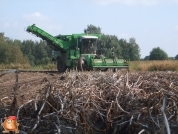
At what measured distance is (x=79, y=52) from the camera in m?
24.0

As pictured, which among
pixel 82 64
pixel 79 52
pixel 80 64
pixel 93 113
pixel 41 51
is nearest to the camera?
pixel 93 113

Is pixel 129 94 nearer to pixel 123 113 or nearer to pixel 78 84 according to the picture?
pixel 123 113


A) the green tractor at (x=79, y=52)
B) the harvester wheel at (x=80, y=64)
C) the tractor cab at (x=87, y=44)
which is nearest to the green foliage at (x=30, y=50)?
the green tractor at (x=79, y=52)

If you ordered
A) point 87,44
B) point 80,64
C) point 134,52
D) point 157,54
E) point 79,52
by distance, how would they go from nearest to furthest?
1. point 80,64
2. point 79,52
3. point 87,44
4. point 157,54
5. point 134,52

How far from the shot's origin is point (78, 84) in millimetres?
6664

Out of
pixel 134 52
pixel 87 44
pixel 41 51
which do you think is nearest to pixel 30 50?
pixel 41 51

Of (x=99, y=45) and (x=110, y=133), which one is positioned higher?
(x=99, y=45)

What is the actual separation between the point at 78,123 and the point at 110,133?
42cm

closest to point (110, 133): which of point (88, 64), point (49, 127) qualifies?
point (49, 127)

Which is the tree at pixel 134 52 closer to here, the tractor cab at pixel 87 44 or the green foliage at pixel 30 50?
the green foliage at pixel 30 50

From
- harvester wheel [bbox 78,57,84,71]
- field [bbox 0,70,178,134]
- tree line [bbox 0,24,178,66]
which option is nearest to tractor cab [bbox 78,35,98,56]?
harvester wheel [bbox 78,57,84,71]

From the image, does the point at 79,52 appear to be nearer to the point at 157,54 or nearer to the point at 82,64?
the point at 82,64

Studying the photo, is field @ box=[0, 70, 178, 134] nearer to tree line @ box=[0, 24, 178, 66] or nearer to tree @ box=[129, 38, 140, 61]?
tree line @ box=[0, 24, 178, 66]

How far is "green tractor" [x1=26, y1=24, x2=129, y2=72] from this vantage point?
2214 cm
